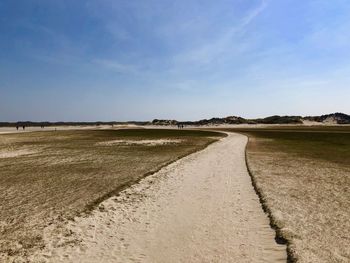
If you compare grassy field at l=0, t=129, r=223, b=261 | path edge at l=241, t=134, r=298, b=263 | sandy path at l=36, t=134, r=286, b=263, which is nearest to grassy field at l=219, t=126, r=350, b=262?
path edge at l=241, t=134, r=298, b=263

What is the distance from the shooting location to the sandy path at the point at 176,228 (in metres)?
8.93

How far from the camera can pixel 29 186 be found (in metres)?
17.5

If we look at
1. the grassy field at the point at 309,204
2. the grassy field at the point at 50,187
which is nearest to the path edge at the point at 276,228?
the grassy field at the point at 309,204

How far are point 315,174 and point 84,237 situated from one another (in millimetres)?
15180

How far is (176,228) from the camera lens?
10945 millimetres

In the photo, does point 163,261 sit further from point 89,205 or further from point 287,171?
point 287,171

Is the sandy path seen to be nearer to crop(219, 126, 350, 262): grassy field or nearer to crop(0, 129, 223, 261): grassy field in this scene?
crop(219, 126, 350, 262): grassy field

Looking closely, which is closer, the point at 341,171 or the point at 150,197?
the point at 150,197

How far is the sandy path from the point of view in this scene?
893 cm

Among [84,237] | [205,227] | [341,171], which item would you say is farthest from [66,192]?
[341,171]

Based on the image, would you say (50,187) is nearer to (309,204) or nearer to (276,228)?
(276,228)

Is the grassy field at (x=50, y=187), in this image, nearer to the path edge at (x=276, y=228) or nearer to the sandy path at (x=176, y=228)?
the sandy path at (x=176, y=228)

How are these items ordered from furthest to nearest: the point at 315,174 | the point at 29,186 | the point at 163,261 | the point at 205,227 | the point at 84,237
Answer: the point at 315,174 → the point at 29,186 → the point at 205,227 → the point at 84,237 → the point at 163,261

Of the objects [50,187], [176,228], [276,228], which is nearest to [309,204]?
[276,228]
